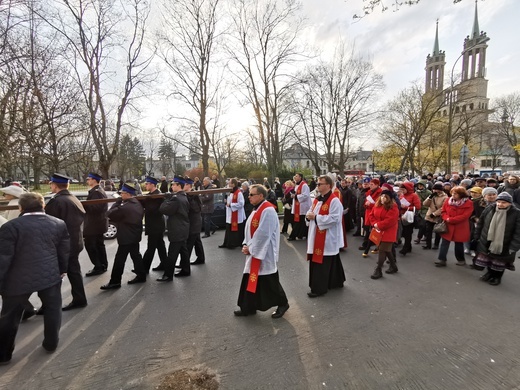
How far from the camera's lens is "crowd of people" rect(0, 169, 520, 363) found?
3.12 metres

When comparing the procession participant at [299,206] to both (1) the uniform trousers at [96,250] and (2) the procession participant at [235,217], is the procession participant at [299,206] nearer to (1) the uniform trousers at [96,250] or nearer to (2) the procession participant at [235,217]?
(2) the procession participant at [235,217]

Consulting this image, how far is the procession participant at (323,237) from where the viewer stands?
456cm

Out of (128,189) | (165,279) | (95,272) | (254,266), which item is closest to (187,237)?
(165,279)

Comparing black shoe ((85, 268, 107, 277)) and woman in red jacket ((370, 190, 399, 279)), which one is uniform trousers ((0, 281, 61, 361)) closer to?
black shoe ((85, 268, 107, 277))

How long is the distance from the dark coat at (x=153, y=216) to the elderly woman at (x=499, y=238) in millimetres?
6126

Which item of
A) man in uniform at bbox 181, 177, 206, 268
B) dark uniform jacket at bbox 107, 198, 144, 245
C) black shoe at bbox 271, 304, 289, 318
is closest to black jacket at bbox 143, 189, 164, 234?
dark uniform jacket at bbox 107, 198, 144, 245

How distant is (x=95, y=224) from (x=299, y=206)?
5.43m

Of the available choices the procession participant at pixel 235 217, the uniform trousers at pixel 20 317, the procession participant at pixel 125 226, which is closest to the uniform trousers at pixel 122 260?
the procession participant at pixel 125 226

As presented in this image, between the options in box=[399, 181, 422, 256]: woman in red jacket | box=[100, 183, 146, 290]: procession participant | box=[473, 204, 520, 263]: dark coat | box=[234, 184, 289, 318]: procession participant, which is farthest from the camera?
box=[399, 181, 422, 256]: woman in red jacket

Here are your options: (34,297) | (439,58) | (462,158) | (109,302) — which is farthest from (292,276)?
(439,58)

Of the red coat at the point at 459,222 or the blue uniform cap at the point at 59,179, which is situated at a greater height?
the blue uniform cap at the point at 59,179

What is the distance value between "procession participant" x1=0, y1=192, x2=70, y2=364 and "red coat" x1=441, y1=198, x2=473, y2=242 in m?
6.94

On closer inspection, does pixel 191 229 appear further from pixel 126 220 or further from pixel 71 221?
pixel 71 221

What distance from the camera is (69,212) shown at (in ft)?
14.3
